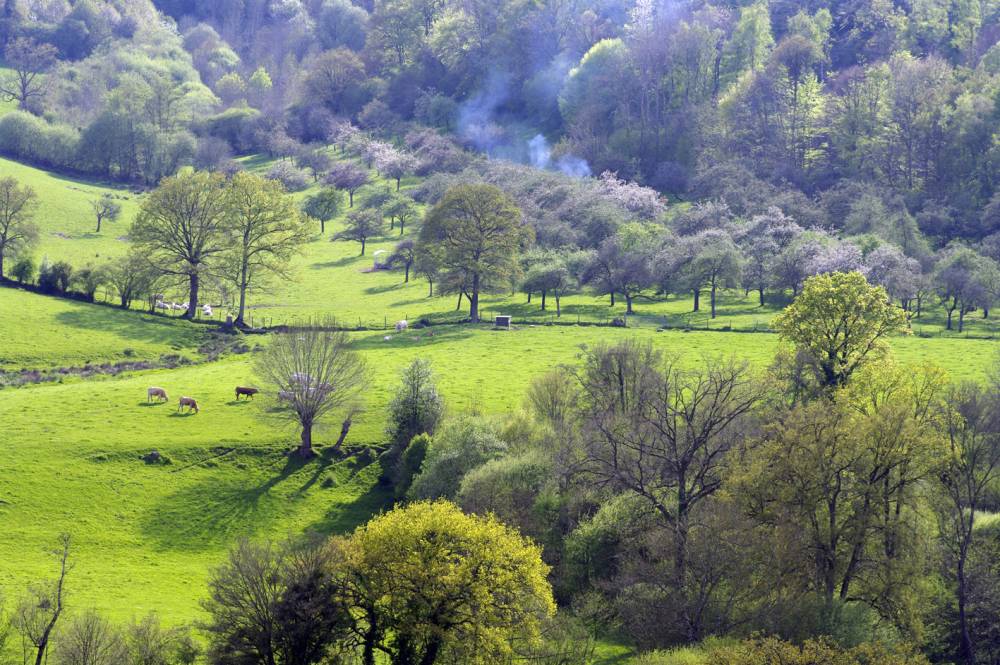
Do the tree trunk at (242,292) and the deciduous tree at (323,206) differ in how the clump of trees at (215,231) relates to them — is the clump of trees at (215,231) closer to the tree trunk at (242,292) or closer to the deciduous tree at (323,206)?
the tree trunk at (242,292)

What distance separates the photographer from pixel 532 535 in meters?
53.8

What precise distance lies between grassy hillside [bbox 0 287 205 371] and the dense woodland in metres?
4.44

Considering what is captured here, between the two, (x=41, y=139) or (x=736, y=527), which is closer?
(x=736, y=527)

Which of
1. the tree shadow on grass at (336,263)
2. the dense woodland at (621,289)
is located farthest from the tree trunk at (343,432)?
the tree shadow on grass at (336,263)

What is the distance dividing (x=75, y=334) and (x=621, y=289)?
4840 cm

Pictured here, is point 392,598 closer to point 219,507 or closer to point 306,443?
point 219,507

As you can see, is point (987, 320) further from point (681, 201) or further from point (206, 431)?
point (206, 431)

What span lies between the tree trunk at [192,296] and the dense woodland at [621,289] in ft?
1.22

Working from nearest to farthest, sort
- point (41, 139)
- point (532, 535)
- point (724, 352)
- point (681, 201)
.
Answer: point (532, 535)
point (724, 352)
point (681, 201)
point (41, 139)

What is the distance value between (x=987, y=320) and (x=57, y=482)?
7870cm

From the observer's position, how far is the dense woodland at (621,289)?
4288cm

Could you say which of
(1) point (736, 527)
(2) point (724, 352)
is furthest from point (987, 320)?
(1) point (736, 527)

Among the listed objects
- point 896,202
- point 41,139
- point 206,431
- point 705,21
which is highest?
point 705,21

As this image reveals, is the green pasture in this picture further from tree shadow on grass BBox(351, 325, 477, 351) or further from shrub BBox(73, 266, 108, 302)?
tree shadow on grass BBox(351, 325, 477, 351)
